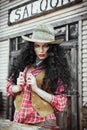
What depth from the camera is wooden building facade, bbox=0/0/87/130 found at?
5.68m

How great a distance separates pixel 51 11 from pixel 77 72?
5.72 ft

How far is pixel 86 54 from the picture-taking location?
566 cm

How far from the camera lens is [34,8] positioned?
7109mm

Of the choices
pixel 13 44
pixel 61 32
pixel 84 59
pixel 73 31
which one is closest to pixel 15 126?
pixel 84 59

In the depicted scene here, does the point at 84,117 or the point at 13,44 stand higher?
the point at 13,44

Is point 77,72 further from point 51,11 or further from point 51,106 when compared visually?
point 51,106

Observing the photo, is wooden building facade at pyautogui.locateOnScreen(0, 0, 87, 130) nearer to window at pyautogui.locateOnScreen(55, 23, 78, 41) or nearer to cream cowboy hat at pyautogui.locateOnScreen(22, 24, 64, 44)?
window at pyautogui.locateOnScreen(55, 23, 78, 41)

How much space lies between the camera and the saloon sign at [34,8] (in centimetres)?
637

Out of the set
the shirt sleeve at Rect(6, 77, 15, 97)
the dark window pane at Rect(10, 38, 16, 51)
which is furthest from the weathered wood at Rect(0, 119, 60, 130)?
the dark window pane at Rect(10, 38, 16, 51)

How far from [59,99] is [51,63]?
29cm

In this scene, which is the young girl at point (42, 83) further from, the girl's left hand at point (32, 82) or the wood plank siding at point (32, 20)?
the wood plank siding at point (32, 20)

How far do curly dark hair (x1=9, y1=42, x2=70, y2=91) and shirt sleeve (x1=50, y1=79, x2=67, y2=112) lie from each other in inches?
1.3

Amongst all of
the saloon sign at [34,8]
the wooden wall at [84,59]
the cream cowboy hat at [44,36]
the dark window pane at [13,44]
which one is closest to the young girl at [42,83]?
the cream cowboy hat at [44,36]

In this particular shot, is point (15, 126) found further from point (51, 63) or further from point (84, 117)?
point (84, 117)
